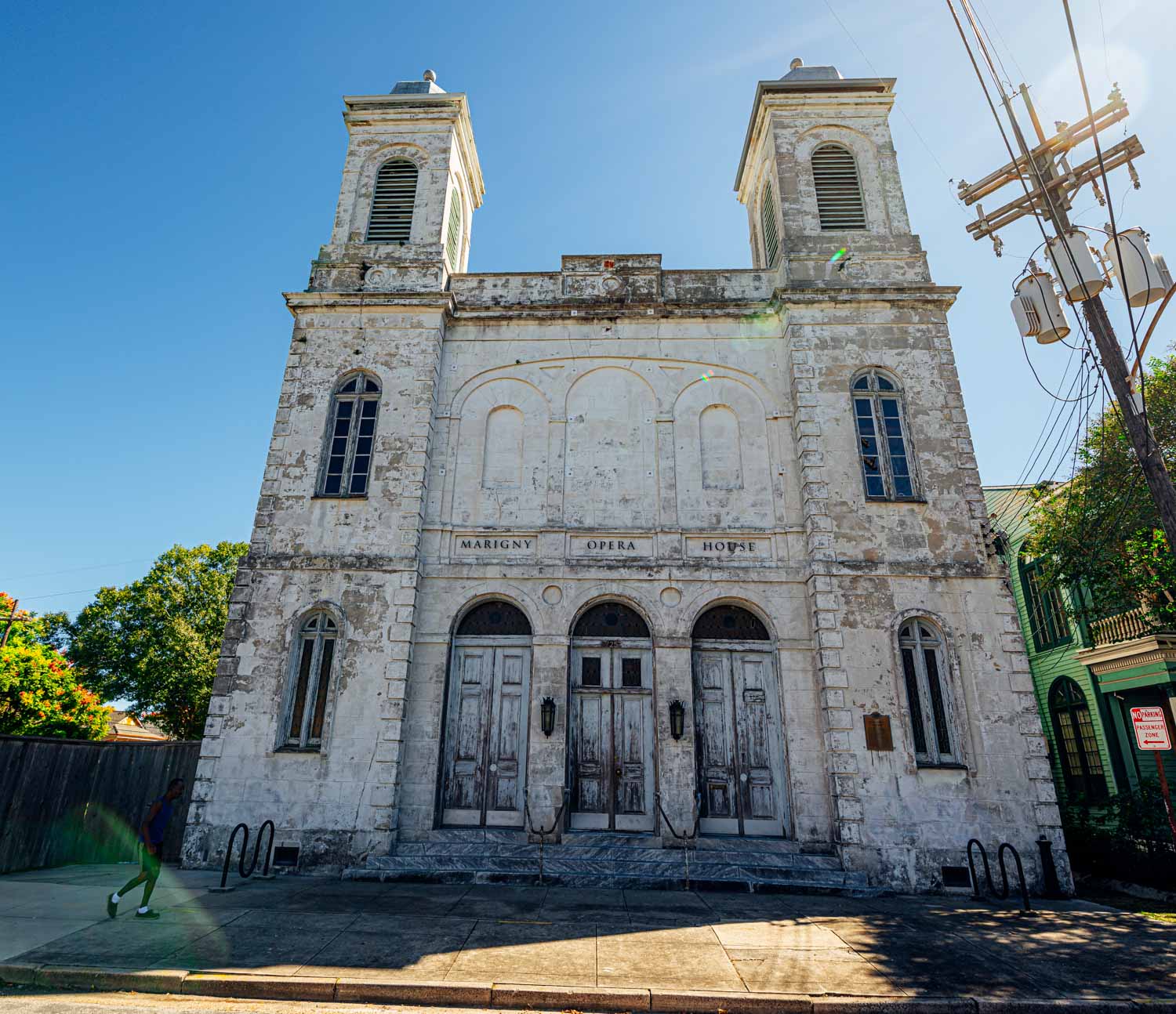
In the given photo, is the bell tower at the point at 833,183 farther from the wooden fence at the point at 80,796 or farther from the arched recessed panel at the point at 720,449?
the wooden fence at the point at 80,796

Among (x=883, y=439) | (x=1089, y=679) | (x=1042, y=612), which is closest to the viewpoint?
(x=883, y=439)

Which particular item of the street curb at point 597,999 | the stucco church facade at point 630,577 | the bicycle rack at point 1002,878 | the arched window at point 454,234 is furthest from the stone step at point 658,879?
the arched window at point 454,234

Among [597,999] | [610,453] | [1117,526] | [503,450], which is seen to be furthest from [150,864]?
[1117,526]

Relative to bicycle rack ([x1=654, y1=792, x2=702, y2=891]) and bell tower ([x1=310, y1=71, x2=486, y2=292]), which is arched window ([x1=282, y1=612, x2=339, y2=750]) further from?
bell tower ([x1=310, y1=71, x2=486, y2=292])

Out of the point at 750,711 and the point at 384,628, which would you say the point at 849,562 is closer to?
the point at 750,711

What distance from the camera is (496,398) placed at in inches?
568

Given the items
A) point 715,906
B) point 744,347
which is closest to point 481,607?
point 715,906

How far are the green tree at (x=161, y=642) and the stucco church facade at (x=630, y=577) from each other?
68.2ft

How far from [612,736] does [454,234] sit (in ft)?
Answer: 40.5

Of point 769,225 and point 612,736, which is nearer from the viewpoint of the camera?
point 612,736

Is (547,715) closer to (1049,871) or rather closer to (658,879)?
(658,879)

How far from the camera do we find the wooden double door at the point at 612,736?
38.7 feet

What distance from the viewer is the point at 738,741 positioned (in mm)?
12141

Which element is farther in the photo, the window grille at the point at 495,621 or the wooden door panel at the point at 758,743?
the window grille at the point at 495,621
